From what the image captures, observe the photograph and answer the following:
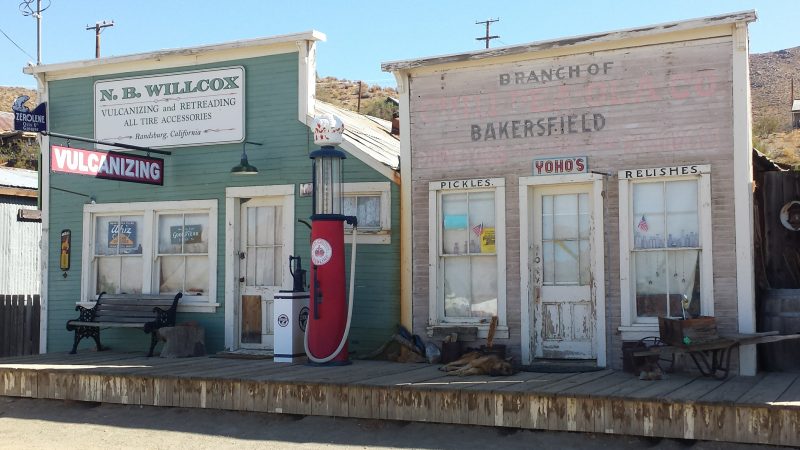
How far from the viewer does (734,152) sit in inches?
368

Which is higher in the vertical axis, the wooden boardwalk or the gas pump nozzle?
the gas pump nozzle

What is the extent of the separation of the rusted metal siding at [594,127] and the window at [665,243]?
0.36 ft

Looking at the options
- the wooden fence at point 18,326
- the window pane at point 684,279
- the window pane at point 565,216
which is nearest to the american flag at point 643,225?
the window pane at point 684,279

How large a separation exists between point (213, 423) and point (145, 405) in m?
1.11

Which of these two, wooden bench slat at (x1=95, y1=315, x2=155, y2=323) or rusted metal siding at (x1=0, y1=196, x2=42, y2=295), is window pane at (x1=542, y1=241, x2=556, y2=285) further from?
rusted metal siding at (x1=0, y1=196, x2=42, y2=295)

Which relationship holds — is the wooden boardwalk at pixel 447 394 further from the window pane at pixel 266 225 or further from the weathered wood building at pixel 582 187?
the window pane at pixel 266 225

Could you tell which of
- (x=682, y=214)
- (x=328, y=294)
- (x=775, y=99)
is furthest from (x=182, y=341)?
(x=775, y=99)

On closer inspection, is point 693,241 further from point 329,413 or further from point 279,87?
point 279,87

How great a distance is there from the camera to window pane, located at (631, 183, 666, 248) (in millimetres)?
9727

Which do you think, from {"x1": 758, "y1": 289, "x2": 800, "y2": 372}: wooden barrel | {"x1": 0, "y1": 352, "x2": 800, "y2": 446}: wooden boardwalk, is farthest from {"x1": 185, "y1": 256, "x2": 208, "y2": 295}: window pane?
{"x1": 758, "y1": 289, "x2": 800, "y2": 372}: wooden barrel

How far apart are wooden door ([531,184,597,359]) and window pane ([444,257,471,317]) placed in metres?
0.84

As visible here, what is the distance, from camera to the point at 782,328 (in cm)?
935

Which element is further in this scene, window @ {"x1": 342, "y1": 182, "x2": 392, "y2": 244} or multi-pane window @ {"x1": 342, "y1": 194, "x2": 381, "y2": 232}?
multi-pane window @ {"x1": 342, "y1": 194, "x2": 381, "y2": 232}

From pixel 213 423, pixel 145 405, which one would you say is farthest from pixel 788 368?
pixel 145 405
